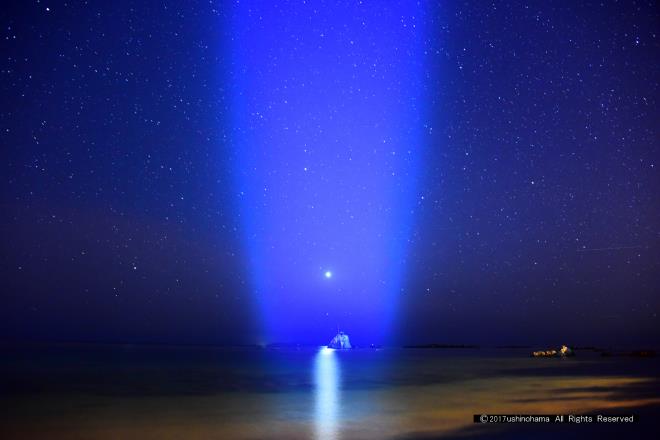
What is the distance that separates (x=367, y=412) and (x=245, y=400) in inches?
250

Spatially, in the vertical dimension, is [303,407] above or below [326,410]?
above

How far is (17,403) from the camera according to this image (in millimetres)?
22031

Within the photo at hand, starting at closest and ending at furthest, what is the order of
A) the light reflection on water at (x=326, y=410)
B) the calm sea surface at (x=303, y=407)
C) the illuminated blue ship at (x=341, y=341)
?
the calm sea surface at (x=303, y=407), the light reflection on water at (x=326, y=410), the illuminated blue ship at (x=341, y=341)

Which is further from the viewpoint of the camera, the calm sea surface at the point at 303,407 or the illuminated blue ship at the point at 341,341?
the illuminated blue ship at the point at 341,341

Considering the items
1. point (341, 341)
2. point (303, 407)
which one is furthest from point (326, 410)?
point (341, 341)

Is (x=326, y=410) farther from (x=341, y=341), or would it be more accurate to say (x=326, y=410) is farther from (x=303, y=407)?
(x=341, y=341)

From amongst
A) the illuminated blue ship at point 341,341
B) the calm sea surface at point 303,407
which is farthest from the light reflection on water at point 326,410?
the illuminated blue ship at point 341,341

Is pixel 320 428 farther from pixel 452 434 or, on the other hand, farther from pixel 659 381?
pixel 659 381

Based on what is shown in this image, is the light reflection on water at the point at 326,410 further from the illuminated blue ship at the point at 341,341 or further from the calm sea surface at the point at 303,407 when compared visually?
the illuminated blue ship at the point at 341,341

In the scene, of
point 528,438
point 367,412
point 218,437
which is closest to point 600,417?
point 528,438

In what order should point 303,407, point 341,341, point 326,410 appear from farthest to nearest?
point 341,341, point 303,407, point 326,410

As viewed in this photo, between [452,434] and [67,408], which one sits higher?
[67,408]

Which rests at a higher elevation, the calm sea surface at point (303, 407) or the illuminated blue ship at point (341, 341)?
the illuminated blue ship at point (341, 341)

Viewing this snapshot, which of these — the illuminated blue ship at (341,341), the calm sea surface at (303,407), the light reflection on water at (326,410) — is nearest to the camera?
the calm sea surface at (303,407)
